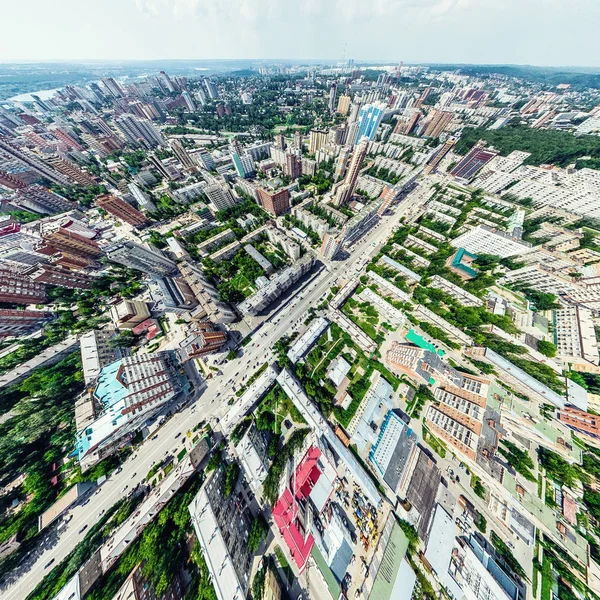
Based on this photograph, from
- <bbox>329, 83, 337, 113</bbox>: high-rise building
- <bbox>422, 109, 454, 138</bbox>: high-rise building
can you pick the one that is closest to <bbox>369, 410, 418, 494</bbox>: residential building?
<bbox>422, 109, 454, 138</bbox>: high-rise building

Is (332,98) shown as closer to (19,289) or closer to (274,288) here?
(274,288)

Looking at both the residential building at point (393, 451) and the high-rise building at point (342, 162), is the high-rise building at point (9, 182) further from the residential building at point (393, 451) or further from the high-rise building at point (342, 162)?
the residential building at point (393, 451)

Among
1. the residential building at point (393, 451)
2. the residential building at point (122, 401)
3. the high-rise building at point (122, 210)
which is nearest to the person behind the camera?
the residential building at point (122, 401)

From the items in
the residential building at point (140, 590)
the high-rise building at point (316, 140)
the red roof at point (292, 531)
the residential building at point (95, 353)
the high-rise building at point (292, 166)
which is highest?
the high-rise building at point (316, 140)

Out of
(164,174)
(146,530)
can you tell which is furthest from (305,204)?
(146,530)

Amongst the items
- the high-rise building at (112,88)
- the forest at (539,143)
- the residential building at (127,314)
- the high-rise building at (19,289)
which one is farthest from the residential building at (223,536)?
the high-rise building at (112,88)

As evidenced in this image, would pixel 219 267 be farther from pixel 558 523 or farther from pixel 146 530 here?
pixel 558 523

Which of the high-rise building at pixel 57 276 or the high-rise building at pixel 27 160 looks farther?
the high-rise building at pixel 27 160
